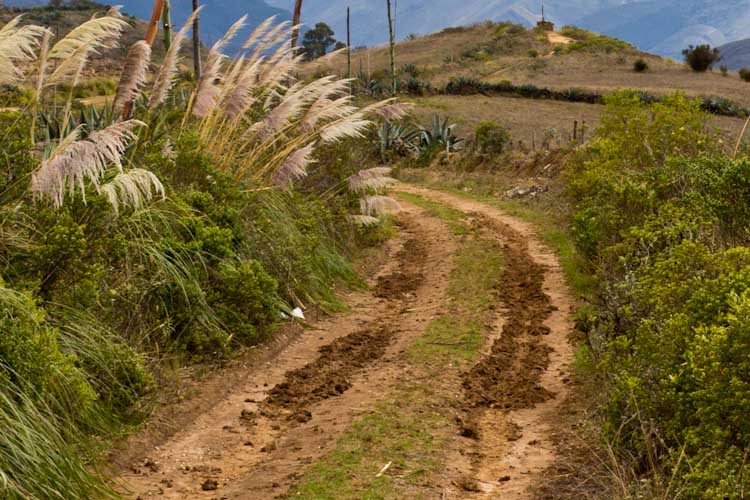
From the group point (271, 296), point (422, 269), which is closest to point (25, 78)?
point (271, 296)

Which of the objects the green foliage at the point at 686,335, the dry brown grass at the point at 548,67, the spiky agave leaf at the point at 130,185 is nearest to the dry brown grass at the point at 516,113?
the dry brown grass at the point at 548,67

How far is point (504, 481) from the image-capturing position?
6.50 m

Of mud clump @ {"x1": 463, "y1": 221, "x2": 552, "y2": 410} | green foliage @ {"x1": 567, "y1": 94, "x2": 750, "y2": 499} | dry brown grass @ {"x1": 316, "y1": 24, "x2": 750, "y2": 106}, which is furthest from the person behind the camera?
dry brown grass @ {"x1": 316, "y1": 24, "x2": 750, "y2": 106}

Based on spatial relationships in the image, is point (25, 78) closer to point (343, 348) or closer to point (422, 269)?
point (343, 348)

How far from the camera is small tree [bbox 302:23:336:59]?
335 feet

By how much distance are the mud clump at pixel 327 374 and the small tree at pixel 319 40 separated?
92.0 m

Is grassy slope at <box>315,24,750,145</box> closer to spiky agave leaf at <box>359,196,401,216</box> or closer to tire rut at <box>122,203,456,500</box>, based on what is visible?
spiky agave leaf at <box>359,196,401,216</box>

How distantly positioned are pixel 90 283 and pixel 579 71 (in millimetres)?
55101

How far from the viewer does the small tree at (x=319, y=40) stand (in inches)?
4016

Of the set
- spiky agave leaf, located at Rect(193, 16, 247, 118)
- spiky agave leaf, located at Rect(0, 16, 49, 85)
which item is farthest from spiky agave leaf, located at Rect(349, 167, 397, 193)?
spiky agave leaf, located at Rect(0, 16, 49, 85)

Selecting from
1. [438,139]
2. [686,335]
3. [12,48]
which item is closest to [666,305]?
[686,335]

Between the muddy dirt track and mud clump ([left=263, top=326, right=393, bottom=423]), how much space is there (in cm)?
1

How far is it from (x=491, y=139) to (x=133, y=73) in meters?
19.6

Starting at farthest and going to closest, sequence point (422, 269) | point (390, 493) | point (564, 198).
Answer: point (564, 198) → point (422, 269) → point (390, 493)
